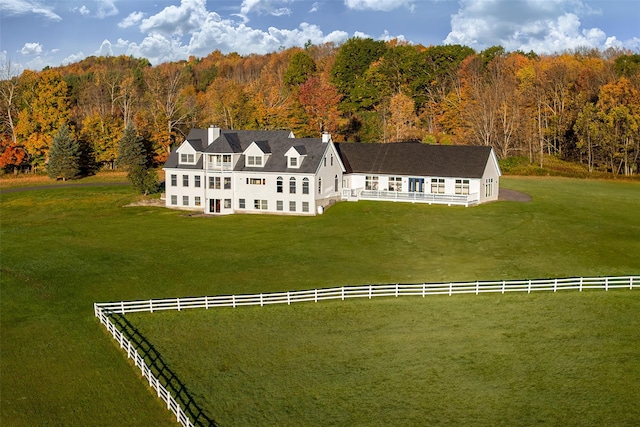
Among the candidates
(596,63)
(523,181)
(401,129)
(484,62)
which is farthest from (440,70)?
(523,181)

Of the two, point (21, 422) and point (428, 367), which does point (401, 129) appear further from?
point (21, 422)

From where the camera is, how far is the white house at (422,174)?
68.8m

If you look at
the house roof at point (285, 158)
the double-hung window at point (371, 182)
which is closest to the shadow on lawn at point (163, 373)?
the house roof at point (285, 158)

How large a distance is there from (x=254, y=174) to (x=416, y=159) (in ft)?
59.3

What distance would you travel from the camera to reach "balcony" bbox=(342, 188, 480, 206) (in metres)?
67.4

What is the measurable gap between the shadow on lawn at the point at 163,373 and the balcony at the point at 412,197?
37.9 meters

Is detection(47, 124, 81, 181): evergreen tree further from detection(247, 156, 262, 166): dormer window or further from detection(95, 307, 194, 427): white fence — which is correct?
detection(95, 307, 194, 427): white fence

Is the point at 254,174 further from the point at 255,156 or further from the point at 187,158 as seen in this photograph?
the point at 187,158

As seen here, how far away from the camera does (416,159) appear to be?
2874 inches

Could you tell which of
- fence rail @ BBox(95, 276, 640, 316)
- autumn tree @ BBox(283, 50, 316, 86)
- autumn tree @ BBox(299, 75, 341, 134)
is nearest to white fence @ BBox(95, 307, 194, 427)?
fence rail @ BBox(95, 276, 640, 316)

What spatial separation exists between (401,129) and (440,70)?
19108 millimetres

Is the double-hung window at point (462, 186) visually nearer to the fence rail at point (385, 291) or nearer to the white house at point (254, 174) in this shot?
the white house at point (254, 174)

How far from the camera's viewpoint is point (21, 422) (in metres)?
25.6

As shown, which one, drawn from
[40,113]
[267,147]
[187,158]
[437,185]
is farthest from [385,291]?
[40,113]
